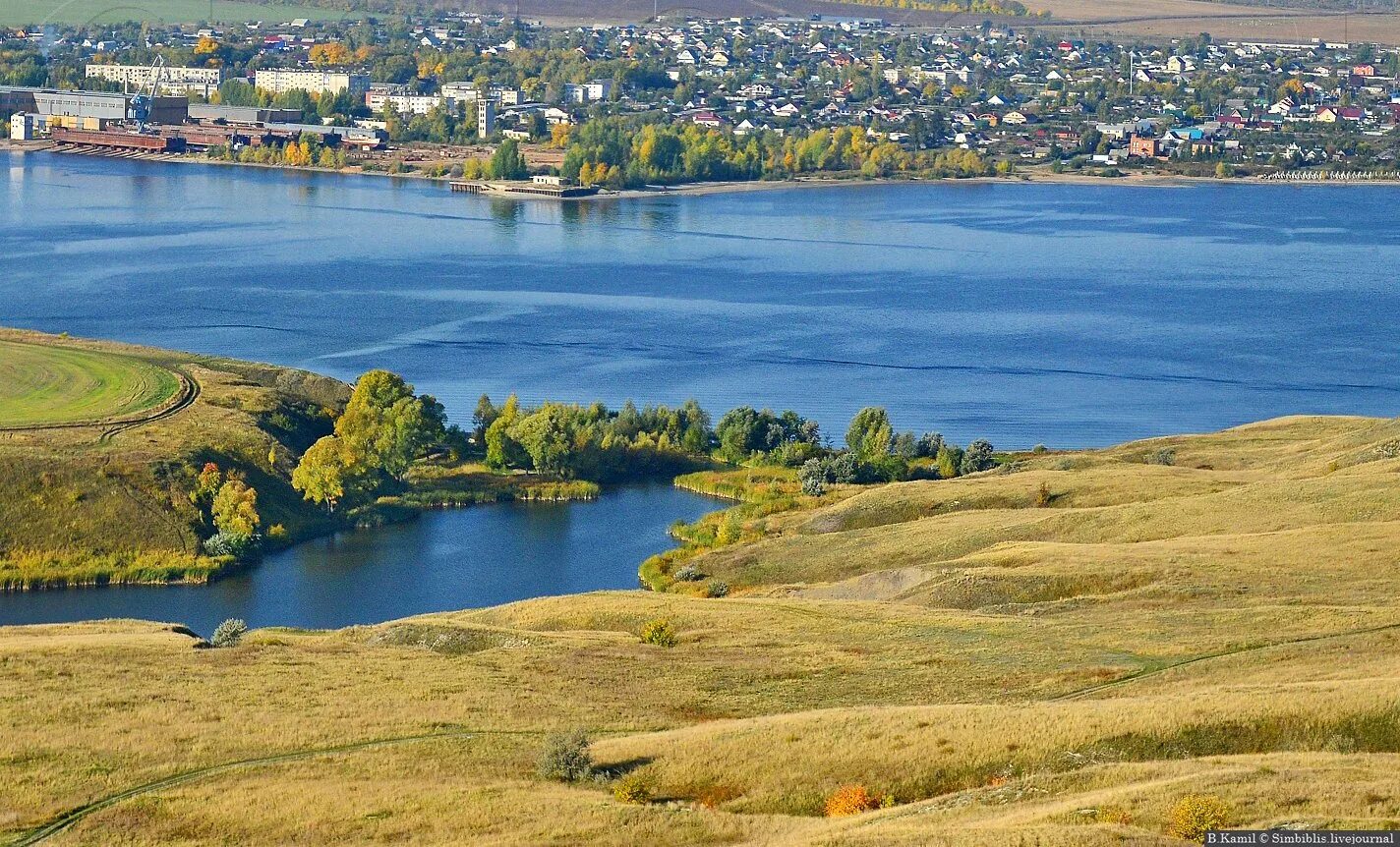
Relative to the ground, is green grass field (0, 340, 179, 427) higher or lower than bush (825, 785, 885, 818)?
lower

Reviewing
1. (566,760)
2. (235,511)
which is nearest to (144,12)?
(235,511)

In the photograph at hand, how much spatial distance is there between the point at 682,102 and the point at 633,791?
209 ft

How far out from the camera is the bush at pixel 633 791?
26.3 ft

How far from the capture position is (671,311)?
3278cm

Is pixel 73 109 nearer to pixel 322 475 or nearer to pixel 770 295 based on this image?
pixel 770 295

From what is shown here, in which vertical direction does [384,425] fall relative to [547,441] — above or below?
above

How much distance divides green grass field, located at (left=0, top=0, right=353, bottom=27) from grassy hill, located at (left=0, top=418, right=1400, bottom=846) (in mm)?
81853

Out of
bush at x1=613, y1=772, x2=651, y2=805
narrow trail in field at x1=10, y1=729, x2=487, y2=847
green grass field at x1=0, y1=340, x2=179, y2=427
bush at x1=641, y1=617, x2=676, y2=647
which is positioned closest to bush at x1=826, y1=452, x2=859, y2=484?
green grass field at x1=0, y1=340, x2=179, y2=427

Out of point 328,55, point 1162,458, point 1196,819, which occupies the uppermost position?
point 328,55

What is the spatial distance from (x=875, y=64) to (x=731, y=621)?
247 ft

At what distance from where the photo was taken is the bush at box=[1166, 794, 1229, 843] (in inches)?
256

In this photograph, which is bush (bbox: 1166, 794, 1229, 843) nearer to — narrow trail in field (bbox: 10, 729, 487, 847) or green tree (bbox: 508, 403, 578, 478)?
narrow trail in field (bbox: 10, 729, 487, 847)

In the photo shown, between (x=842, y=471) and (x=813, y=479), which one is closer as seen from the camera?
(x=813, y=479)

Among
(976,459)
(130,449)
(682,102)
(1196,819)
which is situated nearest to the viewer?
(1196,819)
